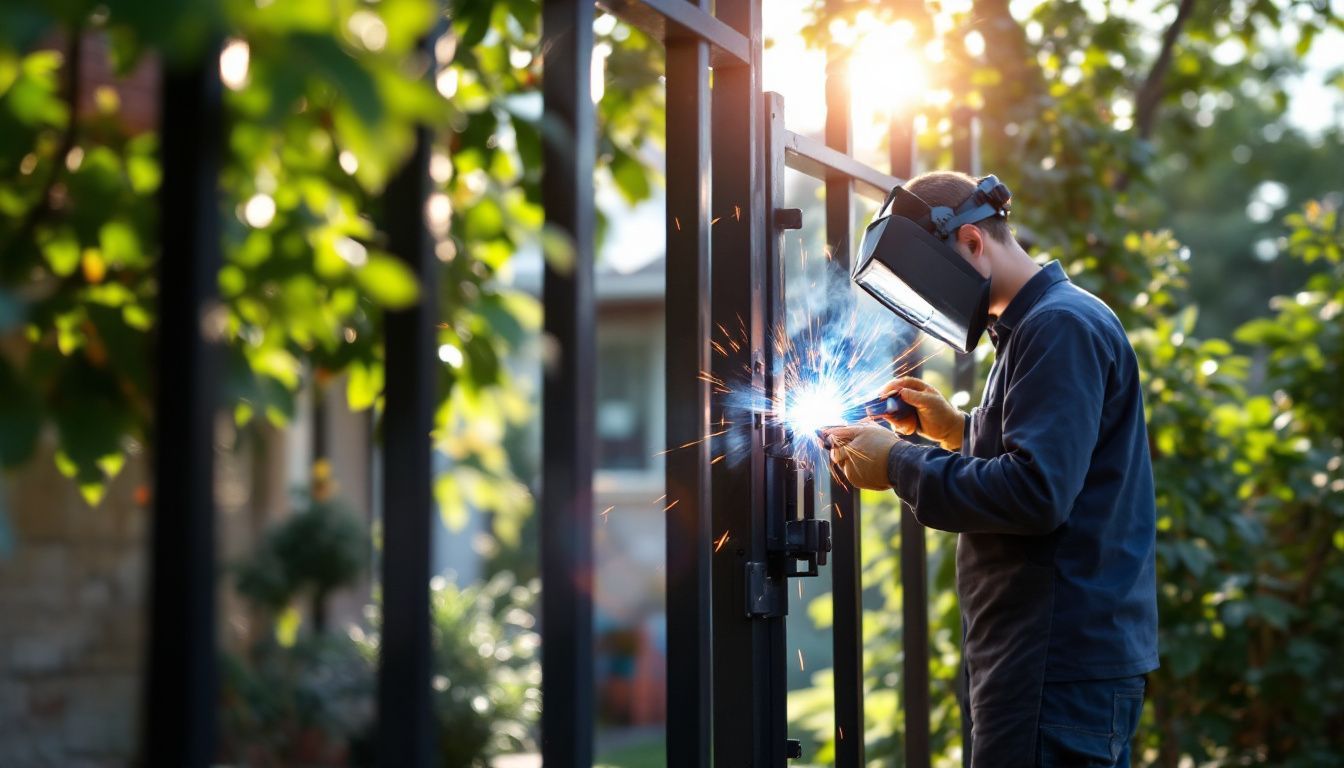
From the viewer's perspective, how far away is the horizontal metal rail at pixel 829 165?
290cm

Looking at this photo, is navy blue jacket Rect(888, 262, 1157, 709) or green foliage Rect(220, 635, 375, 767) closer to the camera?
A: navy blue jacket Rect(888, 262, 1157, 709)

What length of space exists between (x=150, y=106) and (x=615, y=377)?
12.7 m

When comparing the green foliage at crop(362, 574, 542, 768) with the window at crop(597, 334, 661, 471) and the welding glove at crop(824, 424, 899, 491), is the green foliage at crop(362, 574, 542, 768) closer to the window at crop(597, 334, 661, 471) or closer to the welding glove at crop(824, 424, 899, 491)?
the welding glove at crop(824, 424, 899, 491)

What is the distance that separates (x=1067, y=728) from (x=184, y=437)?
5.87ft

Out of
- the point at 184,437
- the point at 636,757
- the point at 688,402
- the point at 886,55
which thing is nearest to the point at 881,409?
the point at 688,402

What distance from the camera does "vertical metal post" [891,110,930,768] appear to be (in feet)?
11.8

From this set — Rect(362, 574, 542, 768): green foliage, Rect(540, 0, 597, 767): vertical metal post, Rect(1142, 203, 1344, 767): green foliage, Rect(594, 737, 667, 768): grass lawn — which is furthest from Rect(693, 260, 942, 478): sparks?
Rect(594, 737, 667, 768): grass lawn

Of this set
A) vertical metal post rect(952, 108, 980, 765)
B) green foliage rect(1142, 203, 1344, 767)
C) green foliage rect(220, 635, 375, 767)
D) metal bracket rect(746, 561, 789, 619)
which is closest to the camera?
metal bracket rect(746, 561, 789, 619)

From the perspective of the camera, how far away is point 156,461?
4.14 ft

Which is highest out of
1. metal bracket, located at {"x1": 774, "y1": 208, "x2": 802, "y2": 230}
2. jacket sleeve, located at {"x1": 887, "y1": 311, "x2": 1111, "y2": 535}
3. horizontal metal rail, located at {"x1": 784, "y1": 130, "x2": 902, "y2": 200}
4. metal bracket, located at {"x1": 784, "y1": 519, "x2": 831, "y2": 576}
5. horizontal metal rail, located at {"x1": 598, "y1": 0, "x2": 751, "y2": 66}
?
horizontal metal rail, located at {"x1": 598, "y1": 0, "x2": 751, "y2": 66}

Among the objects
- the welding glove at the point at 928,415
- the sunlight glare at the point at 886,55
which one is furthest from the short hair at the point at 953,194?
the sunlight glare at the point at 886,55

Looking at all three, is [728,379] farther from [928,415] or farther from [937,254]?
[928,415]

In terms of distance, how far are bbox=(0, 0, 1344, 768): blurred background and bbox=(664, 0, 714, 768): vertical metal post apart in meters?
0.29

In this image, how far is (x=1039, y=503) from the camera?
2.37 metres
